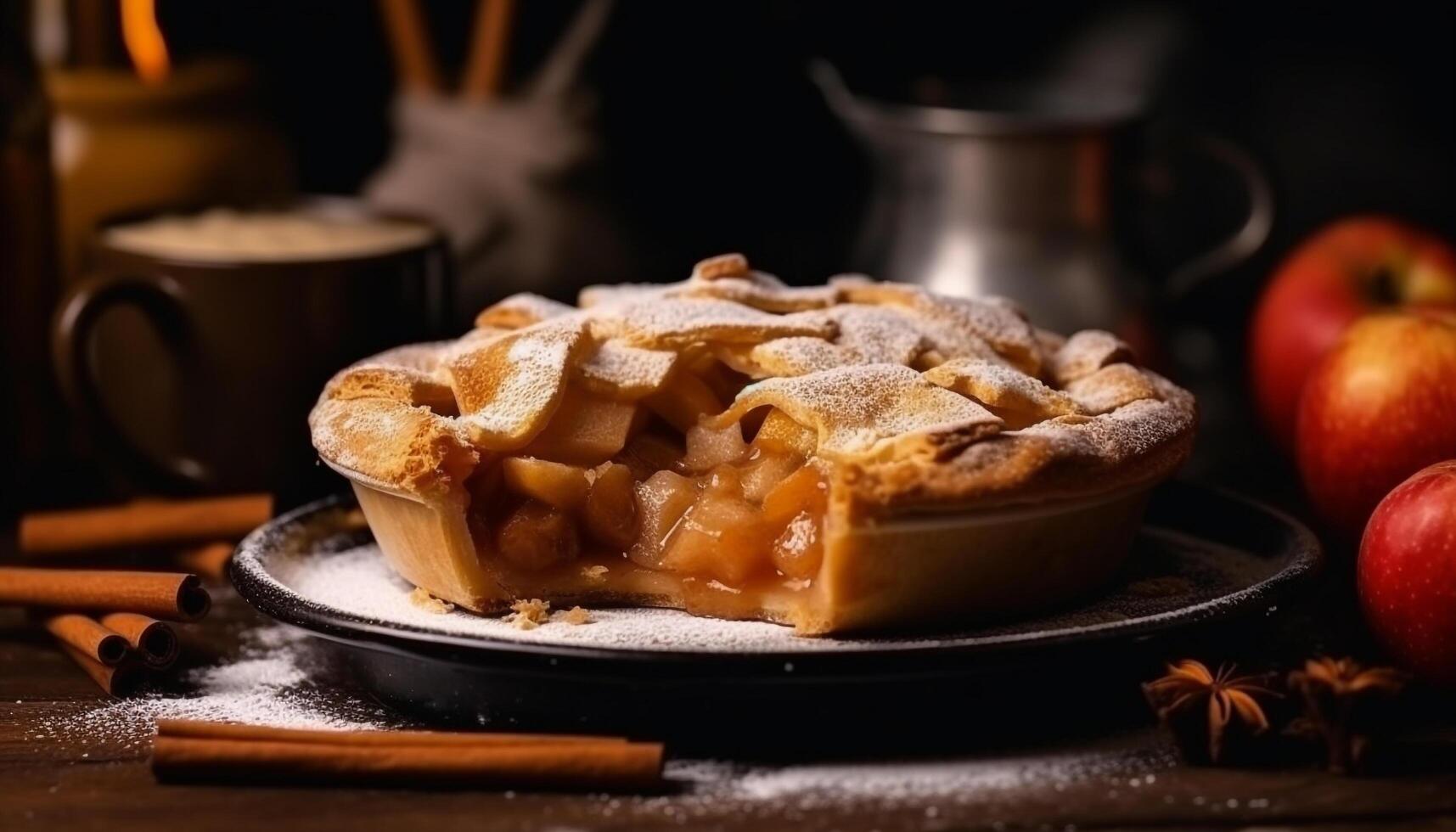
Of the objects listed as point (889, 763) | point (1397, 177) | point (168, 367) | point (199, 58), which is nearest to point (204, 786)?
point (889, 763)

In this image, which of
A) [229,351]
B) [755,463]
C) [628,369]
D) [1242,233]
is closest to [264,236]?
[229,351]

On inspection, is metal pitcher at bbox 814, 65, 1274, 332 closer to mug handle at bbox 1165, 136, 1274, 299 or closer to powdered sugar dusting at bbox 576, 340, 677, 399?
mug handle at bbox 1165, 136, 1274, 299

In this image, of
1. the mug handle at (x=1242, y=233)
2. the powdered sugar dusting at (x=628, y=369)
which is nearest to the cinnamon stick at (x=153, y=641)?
the powdered sugar dusting at (x=628, y=369)

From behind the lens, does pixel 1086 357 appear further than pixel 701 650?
Yes

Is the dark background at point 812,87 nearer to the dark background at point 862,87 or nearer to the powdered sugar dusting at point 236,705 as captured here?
the dark background at point 862,87

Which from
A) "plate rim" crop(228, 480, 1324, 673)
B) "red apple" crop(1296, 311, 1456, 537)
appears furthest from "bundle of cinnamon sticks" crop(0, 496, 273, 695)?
"red apple" crop(1296, 311, 1456, 537)

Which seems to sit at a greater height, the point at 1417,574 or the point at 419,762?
the point at 1417,574

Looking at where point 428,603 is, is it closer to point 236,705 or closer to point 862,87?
point 236,705
